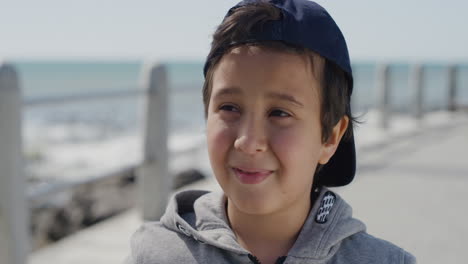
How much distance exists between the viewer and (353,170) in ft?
6.30

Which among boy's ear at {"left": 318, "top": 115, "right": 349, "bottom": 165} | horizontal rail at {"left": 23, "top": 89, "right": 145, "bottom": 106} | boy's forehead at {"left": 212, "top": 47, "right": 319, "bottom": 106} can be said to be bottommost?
horizontal rail at {"left": 23, "top": 89, "right": 145, "bottom": 106}

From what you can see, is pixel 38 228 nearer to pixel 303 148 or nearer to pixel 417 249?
pixel 417 249

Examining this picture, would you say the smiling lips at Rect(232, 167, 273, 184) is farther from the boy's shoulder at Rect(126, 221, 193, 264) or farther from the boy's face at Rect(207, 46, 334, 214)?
the boy's shoulder at Rect(126, 221, 193, 264)

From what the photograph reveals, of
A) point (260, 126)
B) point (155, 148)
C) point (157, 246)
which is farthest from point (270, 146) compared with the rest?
point (155, 148)

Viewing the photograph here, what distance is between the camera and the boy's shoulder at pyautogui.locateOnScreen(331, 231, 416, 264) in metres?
1.68

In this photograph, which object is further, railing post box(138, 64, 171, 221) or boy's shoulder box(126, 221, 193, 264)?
railing post box(138, 64, 171, 221)

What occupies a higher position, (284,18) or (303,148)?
(284,18)

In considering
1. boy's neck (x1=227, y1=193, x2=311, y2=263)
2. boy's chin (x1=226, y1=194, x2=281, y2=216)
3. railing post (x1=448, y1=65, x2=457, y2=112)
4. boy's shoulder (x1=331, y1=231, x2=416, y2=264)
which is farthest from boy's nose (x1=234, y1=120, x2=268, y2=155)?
railing post (x1=448, y1=65, x2=457, y2=112)

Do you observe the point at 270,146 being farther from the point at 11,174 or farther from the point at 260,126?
the point at 11,174

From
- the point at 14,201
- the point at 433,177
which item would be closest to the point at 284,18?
the point at 14,201

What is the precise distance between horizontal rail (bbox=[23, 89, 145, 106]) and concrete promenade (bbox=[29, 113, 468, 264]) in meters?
0.89

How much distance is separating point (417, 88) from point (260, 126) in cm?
1012

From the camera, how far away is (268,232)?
171cm

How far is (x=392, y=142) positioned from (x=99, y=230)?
474 cm
